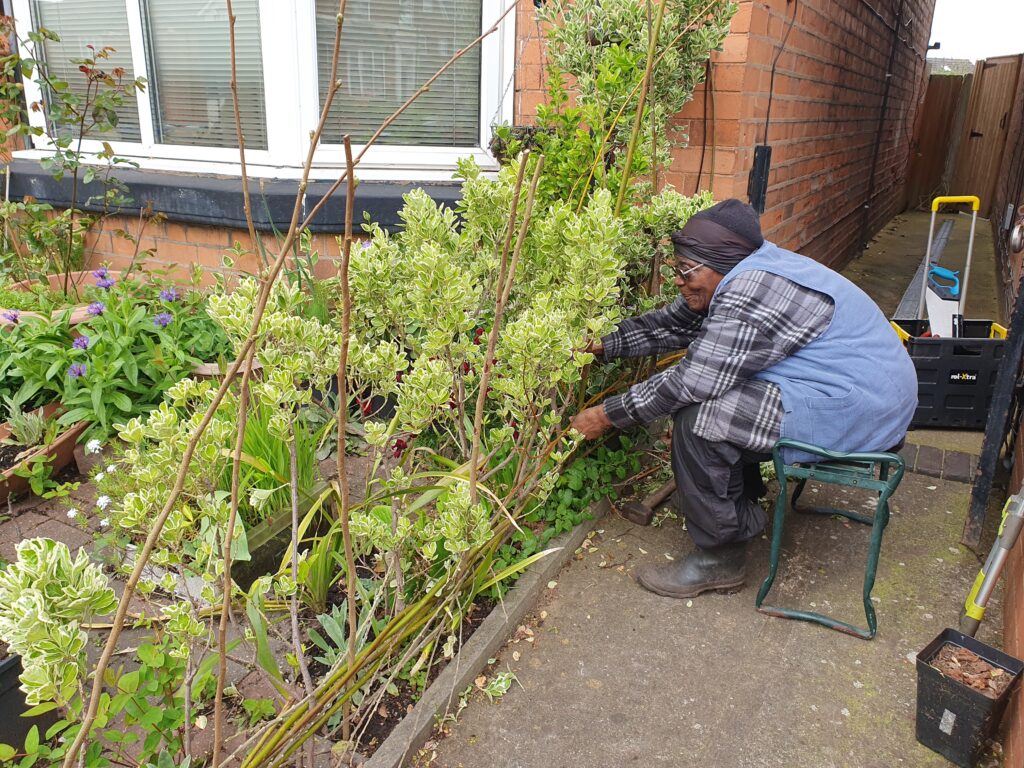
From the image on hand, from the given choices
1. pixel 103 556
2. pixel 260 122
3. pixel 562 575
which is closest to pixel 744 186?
pixel 562 575

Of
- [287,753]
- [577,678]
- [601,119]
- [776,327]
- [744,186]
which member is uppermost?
[601,119]

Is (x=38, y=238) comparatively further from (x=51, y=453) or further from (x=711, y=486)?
(x=711, y=486)

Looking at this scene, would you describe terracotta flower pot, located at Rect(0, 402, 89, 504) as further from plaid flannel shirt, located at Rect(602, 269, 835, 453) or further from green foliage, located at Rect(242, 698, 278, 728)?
plaid flannel shirt, located at Rect(602, 269, 835, 453)

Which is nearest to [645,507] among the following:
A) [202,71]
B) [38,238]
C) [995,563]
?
[995,563]

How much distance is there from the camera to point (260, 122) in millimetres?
4348

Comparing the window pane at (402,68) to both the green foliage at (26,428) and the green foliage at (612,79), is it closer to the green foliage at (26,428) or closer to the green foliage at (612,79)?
the green foliage at (612,79)

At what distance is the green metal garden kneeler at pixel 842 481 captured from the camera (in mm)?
2539

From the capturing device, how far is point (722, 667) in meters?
2.59

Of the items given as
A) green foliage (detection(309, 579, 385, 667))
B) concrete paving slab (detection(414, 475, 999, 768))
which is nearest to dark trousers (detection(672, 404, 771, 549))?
concrete paving slab (detection(414, 475, 999, 768))

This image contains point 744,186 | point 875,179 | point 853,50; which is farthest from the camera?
point 875,179

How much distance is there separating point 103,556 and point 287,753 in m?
1.48

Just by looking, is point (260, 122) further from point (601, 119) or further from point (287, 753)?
point (287, 753)

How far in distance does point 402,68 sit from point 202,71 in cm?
122

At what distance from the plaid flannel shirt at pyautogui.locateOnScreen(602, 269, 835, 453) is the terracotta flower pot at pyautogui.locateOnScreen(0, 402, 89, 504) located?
2.53m
